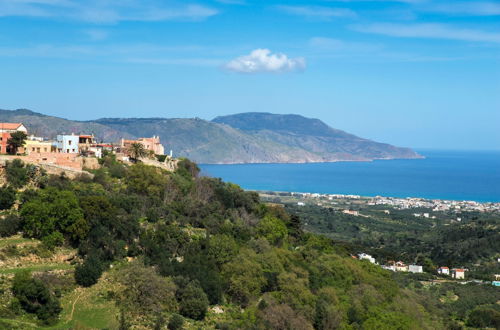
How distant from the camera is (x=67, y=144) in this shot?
4072cm

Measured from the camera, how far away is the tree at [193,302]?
24.0m

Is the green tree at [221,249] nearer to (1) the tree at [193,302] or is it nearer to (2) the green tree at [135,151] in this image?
(1) the tree at [193,302]

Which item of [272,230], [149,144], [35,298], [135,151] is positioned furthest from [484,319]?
[149,144]

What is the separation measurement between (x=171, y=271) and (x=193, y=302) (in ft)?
8.53

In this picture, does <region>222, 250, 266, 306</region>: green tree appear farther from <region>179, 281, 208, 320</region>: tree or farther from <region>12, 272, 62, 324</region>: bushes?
<region>12, 272, 62, 324</region>: bushes

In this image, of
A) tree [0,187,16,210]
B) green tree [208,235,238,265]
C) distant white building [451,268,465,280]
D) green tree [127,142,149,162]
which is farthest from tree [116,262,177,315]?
distant white building [451,268,465,280]

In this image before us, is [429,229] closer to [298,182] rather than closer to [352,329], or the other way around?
[352,329]

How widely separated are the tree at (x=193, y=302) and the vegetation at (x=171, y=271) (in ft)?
0.16

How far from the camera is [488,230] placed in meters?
73.6

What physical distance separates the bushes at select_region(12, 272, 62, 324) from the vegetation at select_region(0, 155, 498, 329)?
0.04m

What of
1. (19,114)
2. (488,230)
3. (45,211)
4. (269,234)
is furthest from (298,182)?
(45,211)

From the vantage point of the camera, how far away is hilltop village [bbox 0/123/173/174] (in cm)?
3538

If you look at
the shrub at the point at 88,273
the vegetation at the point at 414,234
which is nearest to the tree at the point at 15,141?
the shrub at the point at 88,273

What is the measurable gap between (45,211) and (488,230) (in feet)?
197
